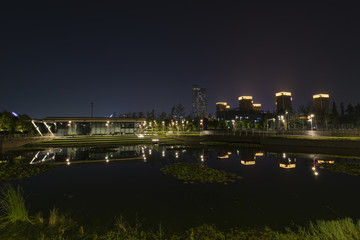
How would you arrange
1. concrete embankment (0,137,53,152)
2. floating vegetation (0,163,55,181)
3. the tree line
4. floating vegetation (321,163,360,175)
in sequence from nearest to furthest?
floating vegetation (0,163,55,181) → floating vegetation (321,163,360,175) → concrete embankment (0,137,53,152) → the tree line

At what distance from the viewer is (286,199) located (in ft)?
31.1

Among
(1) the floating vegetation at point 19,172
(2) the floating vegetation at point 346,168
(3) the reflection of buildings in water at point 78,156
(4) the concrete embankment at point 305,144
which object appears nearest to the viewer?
(1) the floating vegetation at point 19,172

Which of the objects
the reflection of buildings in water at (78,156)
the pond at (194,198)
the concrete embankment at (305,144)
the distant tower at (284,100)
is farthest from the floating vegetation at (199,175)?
the distant tower at (284,100)

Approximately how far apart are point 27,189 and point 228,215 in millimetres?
12287

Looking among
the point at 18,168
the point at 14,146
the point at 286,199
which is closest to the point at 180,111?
the point at 14,146

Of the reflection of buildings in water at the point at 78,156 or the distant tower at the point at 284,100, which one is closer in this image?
the reflection of buildings in water at the point at 78,156

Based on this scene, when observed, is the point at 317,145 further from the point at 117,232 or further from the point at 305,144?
the point at 117,232

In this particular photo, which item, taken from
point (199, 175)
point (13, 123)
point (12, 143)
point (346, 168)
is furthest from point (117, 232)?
point (13, 123)

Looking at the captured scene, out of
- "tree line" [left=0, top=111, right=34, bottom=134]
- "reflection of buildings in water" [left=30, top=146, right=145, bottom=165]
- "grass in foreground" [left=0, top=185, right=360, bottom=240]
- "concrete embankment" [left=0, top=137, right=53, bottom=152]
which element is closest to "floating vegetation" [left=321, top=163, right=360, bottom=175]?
"grass in foreground" [left=0, top=185, right=360, bottom=240]

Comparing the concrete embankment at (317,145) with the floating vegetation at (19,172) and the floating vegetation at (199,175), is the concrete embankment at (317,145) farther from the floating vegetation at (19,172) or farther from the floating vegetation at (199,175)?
the floating vegetation at (19,172)

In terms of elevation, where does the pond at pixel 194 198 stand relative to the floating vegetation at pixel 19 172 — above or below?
below

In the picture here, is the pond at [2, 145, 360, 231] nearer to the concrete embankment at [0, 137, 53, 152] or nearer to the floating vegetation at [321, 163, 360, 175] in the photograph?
the floating vegetation at [321, 163, 360, 175]

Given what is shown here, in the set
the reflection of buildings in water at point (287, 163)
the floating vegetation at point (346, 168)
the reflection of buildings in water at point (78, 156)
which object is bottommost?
the reflection of buildings in water at point (287, 163)

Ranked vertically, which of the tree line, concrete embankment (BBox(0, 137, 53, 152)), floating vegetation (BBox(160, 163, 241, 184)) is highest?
the tree line
